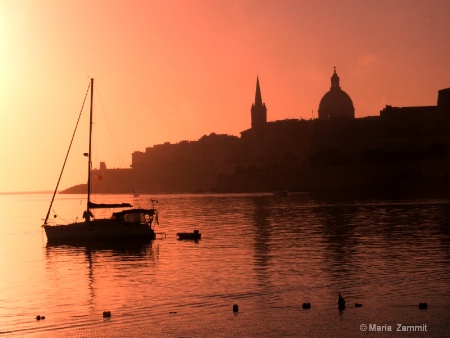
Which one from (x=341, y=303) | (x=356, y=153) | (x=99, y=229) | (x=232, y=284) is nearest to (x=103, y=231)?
(x=99, y=229)

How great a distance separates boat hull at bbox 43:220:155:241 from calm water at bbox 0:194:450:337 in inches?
39.3

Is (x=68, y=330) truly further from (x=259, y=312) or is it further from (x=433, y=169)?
(x=433, y=169)

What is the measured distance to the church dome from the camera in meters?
189

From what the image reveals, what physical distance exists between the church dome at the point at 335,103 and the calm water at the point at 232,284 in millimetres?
132754

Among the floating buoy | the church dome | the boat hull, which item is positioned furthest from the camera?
the church dome

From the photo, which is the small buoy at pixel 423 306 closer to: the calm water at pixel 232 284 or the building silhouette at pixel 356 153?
the calm water at pixel 232 284

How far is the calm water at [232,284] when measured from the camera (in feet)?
79.7

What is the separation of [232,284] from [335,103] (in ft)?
525

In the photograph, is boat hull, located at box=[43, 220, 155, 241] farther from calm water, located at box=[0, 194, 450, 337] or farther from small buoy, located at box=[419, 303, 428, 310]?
small buoy, located at box=[419, 303, 428, 310]

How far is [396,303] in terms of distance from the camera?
87.6 ft

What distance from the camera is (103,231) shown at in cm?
5031

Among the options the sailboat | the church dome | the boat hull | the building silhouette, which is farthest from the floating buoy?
the church dome

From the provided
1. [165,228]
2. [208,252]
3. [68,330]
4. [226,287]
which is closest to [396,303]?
[226,287]

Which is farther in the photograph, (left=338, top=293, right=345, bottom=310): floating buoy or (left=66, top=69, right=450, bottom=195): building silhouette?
(left=66, top=69, right=450, bottom=195): building silhouette
